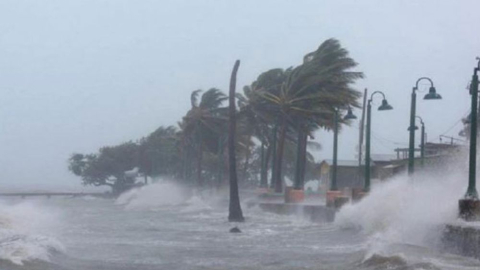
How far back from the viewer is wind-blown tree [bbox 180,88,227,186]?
253 feet

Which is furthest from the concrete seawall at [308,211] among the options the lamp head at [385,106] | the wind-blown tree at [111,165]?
the wind-blown tree at [111,165]

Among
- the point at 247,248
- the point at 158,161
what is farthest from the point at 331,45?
the point at 158,161

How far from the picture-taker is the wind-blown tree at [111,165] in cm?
12394

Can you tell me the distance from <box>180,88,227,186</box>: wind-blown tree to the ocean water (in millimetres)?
37133

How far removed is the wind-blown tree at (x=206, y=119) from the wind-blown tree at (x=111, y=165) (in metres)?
41.7

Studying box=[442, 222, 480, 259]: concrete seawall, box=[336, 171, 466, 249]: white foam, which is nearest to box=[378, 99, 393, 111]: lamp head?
box=[336, 171, 466, 249]: white foam

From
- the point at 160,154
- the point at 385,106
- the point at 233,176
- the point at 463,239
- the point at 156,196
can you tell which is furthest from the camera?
the point at 160,154

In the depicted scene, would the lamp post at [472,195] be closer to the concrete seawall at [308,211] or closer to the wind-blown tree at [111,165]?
the concrete seawall at [308,211]

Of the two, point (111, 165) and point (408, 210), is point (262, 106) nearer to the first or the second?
point (408, 210)

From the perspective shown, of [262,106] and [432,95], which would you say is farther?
[262,106]

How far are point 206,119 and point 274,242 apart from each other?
1977 inches

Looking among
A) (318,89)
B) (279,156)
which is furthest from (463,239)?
(279,156)

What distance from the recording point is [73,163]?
5143 inches

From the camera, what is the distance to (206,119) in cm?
7700
